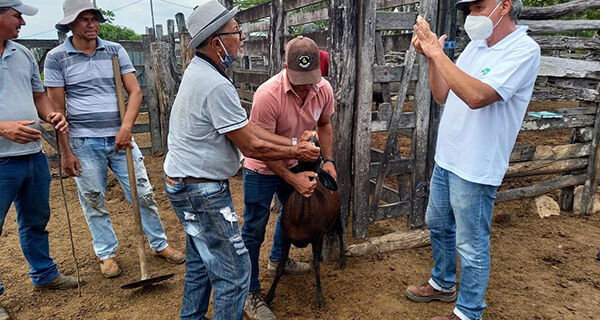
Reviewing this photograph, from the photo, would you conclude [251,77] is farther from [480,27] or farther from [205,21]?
[480,27]

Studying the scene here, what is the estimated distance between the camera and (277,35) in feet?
15.2

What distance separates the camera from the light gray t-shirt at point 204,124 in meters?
2.04

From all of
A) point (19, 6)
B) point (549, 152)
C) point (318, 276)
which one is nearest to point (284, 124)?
point (318, 276)

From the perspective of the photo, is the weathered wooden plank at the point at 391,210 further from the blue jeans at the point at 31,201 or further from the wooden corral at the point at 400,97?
the blue jeans at the point at 31,201

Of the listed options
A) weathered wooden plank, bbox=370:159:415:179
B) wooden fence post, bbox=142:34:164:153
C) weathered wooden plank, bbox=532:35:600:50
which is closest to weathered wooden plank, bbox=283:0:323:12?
weathered wooden plank, bbox=370:159:415:179

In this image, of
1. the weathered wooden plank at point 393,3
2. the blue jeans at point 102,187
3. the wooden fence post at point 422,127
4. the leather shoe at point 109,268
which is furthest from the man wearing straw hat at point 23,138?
the wooden fence post at point 422,127

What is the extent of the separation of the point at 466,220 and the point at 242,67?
20.2 feet

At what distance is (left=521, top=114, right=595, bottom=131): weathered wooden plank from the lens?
4633 millimetres

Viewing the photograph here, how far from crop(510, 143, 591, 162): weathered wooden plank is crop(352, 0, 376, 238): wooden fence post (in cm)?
215

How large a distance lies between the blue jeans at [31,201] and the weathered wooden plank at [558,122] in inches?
191

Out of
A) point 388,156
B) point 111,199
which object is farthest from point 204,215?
point 111,199

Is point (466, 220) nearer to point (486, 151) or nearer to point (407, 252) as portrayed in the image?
point (486, 151)

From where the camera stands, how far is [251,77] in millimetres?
6160

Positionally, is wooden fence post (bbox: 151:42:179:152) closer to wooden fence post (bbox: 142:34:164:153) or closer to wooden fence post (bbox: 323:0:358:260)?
wooden fence post (bbox: 142:34:164:153)
